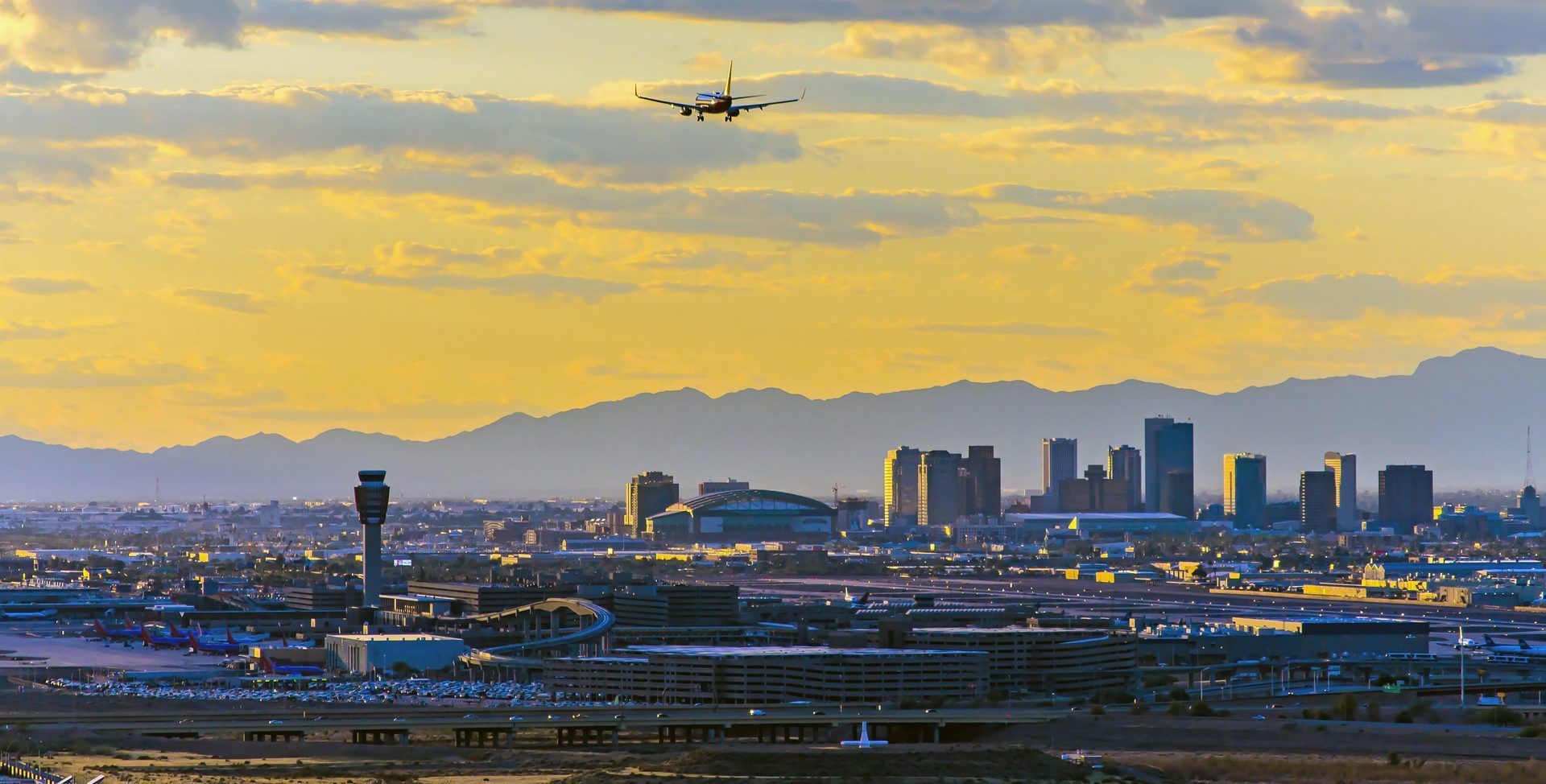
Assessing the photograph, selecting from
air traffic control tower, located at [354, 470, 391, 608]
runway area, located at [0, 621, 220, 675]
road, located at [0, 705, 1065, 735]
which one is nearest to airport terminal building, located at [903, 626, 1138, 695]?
road, located at [0, 705, 1065, 735]

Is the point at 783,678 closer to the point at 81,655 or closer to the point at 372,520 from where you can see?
the point at 81,655

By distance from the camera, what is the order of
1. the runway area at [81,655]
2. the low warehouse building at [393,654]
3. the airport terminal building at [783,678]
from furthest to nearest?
the runway area at [81,655] < the low warehouse building at [393,654] < the airport terminal building at [783,678]

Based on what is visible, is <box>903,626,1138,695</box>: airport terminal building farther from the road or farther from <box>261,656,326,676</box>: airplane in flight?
<box>261,656,326,676</box>: airplane in flight

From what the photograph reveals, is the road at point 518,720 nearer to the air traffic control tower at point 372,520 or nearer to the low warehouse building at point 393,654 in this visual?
the low warehouse building at point 393,654

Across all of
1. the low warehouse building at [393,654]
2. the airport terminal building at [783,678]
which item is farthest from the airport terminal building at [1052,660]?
the low warehouse building at [393,654]

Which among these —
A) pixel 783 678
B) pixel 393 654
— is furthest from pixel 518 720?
pixel 393 654
